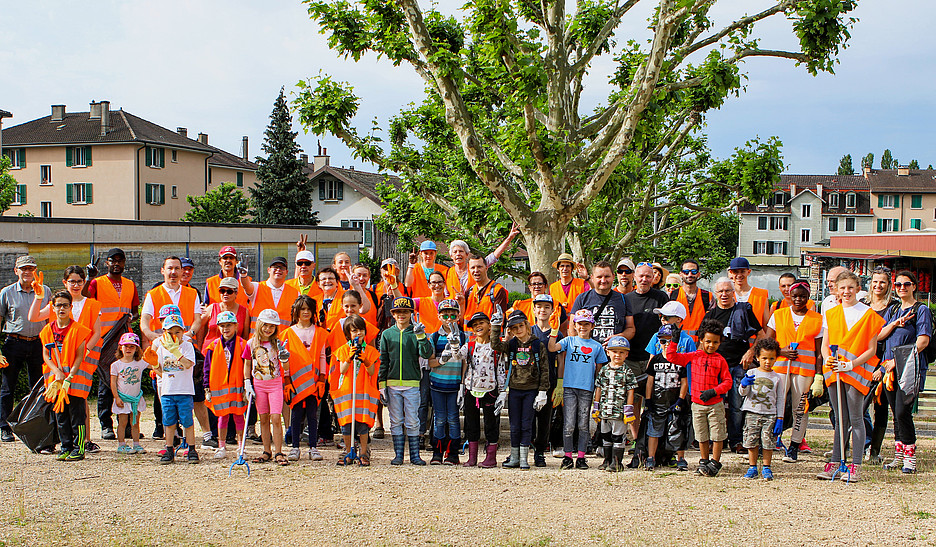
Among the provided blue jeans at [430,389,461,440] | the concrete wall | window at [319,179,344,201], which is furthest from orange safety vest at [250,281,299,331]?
window at [319,179,344,201]

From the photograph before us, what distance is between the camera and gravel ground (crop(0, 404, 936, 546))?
521 cm

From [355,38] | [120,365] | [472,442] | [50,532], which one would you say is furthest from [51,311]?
[355,38]

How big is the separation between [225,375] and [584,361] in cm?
318

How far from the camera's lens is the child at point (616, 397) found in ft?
22.9

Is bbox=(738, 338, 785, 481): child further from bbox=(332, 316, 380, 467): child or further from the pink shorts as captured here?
the pink shorts

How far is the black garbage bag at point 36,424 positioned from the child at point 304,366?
7.13ft

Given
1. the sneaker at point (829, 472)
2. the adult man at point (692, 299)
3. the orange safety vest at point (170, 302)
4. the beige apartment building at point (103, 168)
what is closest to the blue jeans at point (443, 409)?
the adult man at point (692, 299)

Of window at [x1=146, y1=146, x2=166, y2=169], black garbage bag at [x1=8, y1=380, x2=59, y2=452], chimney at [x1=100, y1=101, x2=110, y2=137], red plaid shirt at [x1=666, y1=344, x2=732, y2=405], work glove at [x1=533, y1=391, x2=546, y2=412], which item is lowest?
black garbage bag at [x1=8, y1=380, x2=59, y2=452]

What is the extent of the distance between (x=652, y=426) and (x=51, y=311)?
5629mm

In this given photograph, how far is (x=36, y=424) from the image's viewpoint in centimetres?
727

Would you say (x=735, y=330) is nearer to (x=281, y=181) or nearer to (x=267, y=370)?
(x=267, y=370)

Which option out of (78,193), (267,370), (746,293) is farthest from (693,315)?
(78,193)

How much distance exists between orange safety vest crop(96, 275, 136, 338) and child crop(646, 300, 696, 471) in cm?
499

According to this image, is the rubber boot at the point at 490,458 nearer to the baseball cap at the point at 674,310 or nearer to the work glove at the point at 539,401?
the work glove at the point at 539,401
